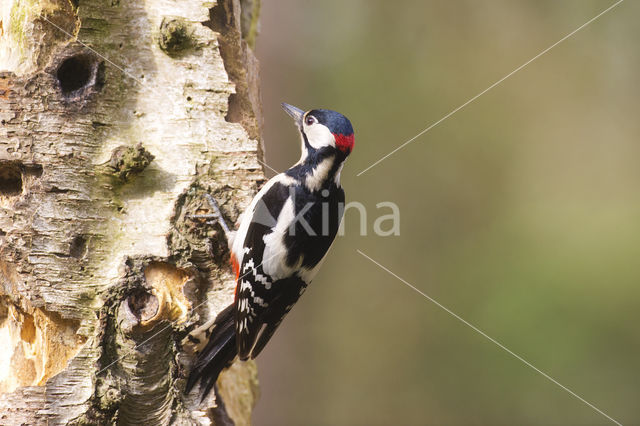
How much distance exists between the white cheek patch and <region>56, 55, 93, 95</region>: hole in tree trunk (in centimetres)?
103

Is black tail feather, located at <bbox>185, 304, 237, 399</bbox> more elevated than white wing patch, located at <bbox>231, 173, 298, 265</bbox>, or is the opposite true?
white wing patch, located at <bbox>231, 173, 298, 265</bbox>

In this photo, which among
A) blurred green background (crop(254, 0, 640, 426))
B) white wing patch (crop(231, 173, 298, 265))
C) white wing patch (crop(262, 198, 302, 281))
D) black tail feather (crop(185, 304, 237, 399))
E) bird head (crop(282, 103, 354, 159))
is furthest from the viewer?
blurred green background (crop(254, 0, 640, 426))

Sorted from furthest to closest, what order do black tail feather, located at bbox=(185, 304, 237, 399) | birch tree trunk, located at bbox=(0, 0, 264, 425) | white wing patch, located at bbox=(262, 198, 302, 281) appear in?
1. white wing patch, located at bbox=(262, 198, 302, 281)
2. black tail feather, located at bbox=(185, 304, 237, 399)
3. birch tree trunk, located at bbox=(0, 0, 264, 425)

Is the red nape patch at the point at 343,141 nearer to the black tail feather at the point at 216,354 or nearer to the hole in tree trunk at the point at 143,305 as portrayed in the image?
the black tail feather at the point at 216,354

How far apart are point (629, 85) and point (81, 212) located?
4.95 m

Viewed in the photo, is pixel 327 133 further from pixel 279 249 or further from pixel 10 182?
pixel 10 182

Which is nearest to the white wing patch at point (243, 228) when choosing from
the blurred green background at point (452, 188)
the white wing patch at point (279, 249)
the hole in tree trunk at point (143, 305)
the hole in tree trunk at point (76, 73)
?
the white wing patch at point (279, 249)

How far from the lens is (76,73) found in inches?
92.5

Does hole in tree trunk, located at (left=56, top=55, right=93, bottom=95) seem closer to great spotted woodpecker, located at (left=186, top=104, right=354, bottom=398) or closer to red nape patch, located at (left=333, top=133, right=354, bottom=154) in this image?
great spotted woodpecker, located at (left=186, top=104, right=354, bottom=398)

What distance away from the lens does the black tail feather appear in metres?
2.24

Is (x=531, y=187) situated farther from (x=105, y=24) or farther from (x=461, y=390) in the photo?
(x=105, y=24)

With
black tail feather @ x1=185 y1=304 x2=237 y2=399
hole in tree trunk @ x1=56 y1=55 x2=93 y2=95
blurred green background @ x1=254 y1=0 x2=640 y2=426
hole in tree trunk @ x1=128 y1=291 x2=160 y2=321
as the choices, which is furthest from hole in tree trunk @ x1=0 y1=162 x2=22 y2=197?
blurred green background @ x1=254 y1=0 x2=640 y2=426

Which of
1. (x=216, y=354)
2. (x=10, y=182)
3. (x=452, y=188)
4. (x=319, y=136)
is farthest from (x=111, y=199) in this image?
(x=452, y=188)

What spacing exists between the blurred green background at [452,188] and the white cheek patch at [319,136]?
1.79m
